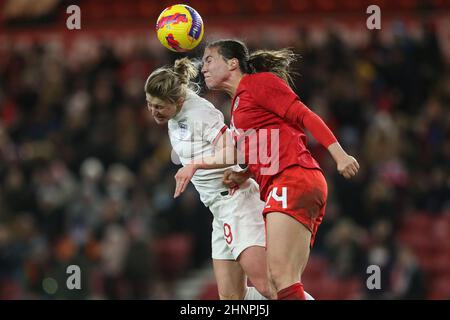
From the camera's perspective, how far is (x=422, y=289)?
8898 mm

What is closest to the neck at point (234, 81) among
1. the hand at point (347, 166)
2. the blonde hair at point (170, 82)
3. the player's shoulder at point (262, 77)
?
the player's shoulder at point (262, 77)

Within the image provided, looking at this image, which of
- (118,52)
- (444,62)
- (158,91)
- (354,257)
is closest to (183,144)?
(158,91)

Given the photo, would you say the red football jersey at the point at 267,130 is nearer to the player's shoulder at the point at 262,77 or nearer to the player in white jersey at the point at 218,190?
the player's shoulder at the point at 262,77


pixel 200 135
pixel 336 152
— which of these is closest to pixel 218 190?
pixel 200 135

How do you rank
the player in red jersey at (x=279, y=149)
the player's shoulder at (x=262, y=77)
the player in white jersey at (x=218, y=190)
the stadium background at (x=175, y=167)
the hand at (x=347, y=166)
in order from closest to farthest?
the hand at (x=347, y=166), the player in red jersey at (x=279, y=149), the player's shoulder at (x=262, y=77), the player in white jersey at (x=218, y=190), the stadium background at (x=175, y=167)

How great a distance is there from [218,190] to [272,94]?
29.8 inches

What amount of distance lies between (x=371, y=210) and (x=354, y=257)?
2.03ft

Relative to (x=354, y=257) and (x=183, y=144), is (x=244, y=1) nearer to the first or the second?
(x=354, y=257)

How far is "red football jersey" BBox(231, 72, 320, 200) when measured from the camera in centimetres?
473

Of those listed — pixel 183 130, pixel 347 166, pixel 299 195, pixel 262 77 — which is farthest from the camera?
pixel 183 130

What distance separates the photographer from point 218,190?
5.17 m

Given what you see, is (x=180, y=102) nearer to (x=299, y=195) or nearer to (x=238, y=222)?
(x=238, y=222)

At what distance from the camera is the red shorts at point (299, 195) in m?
4.62

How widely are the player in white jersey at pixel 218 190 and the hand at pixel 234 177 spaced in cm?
6
